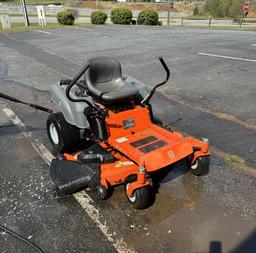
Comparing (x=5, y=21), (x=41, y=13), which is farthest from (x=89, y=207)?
(x=41, y=13)

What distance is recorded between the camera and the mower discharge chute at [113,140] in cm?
307

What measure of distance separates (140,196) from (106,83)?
1.59m

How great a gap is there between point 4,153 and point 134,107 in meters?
2.14

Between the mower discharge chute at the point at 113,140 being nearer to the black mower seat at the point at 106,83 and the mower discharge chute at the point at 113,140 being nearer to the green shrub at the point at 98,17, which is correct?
the black mower seat at the point at 106,83

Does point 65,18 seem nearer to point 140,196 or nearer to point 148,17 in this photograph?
point 148,17

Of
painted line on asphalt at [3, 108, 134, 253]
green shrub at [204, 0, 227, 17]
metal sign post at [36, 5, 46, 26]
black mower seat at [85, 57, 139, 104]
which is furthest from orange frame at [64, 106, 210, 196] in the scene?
green shrub at [204, 0, 227, 17]

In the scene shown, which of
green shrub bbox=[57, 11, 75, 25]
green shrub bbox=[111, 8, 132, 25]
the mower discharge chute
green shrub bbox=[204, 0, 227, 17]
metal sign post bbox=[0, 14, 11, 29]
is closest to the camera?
the mower discharge chute

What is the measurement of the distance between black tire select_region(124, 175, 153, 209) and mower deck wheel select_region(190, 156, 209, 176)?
782mm

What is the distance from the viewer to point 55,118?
4.15 m

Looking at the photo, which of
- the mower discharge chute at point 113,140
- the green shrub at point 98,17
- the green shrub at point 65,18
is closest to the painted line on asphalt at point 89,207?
the mower discharge chute at point 113,140

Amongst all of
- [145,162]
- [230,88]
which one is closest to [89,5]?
[230,88]

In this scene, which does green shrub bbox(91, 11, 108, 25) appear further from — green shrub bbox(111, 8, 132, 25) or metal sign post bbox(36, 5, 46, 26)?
metal sign post bbox(36, 5, 46, 26)

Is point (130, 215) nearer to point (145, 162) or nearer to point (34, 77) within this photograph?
point (145, 162)

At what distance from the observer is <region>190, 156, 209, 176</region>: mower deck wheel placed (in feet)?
11.3
